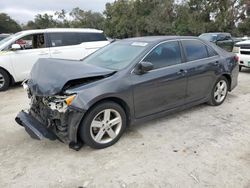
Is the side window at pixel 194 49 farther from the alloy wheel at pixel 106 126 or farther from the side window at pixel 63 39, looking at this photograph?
the side window at pixel 63 39

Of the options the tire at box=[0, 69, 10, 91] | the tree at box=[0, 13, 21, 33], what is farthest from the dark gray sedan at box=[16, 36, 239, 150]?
the tree at box=[0, 13, 21, 33]

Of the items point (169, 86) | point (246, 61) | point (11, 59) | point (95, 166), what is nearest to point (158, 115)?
point (169, 86)

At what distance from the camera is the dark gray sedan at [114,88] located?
2.98 m

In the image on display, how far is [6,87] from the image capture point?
6641 millimetres

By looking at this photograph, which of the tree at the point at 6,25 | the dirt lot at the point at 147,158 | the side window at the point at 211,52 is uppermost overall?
the tree at the point at 6,25

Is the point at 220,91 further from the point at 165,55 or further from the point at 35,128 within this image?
the point at 35,128

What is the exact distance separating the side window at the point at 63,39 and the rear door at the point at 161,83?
456cm

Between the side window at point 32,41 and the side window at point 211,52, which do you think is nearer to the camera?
the side window at point 211,52

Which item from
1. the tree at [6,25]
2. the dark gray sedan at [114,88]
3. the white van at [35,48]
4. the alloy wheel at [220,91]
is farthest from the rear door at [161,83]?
the tree at [6,25]

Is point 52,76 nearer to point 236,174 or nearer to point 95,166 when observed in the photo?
point 95,166

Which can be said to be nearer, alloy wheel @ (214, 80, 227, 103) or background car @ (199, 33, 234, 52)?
alloy wheel @ (214, 80, 227, 103)

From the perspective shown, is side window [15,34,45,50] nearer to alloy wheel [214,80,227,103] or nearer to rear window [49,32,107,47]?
rear window [49,32,107,47]

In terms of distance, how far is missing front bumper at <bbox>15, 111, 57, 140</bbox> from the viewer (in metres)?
2.97

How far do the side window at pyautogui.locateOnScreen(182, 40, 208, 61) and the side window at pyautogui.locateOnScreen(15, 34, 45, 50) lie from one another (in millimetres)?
4750
